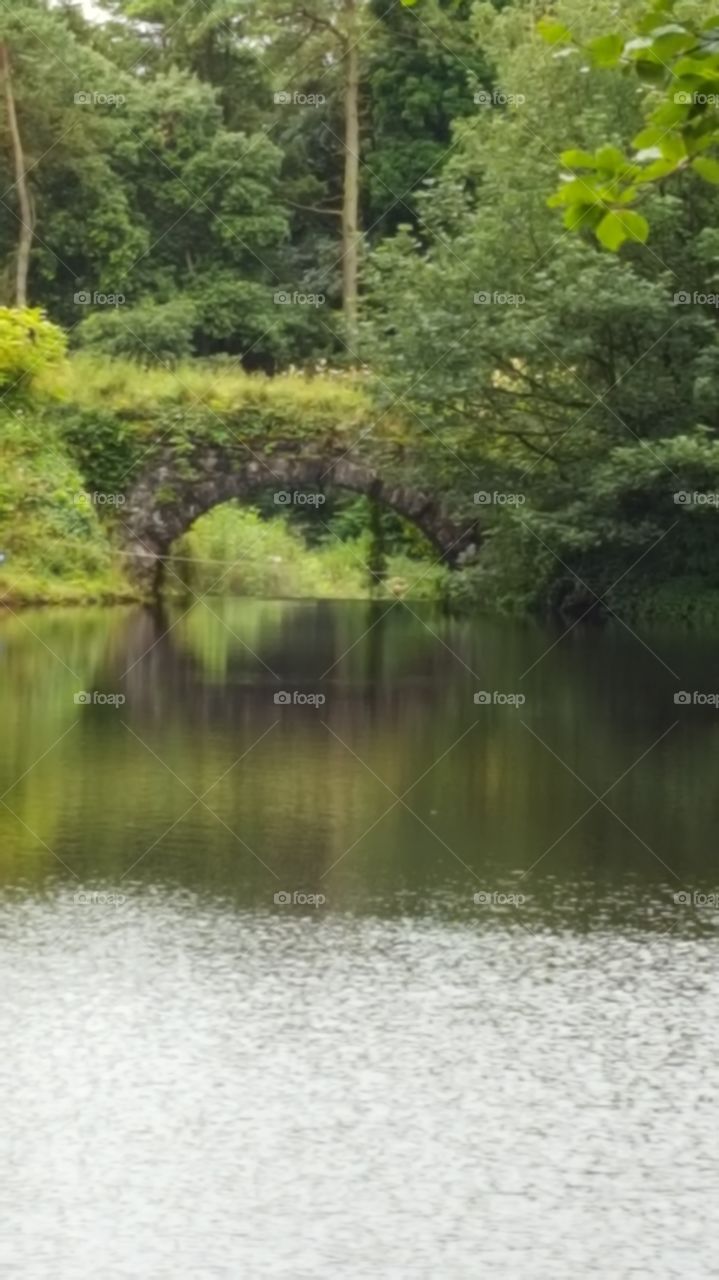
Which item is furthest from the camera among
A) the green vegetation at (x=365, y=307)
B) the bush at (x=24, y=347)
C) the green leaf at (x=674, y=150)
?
the bush at (x=24, y=347)

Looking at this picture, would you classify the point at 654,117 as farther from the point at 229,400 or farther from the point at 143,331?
the point at 143,331

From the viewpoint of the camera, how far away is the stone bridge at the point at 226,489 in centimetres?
3547

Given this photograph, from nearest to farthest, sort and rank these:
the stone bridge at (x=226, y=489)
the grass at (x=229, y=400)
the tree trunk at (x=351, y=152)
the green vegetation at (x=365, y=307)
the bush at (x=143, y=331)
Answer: the green vegetation at (x=365, y=307) < the stone bridge at (x=226, y=489) < the grass at (x=229, y=400) < the bush at (x=143, y=331) < the tree trunk at (x=351, y=152)

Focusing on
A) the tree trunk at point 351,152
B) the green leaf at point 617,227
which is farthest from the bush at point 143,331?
the green leaf at point 617,227

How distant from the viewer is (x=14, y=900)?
11.1m

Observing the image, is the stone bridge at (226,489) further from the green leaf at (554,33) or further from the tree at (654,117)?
the green leaf at (554,33)

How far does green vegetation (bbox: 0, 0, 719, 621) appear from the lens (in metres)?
31.3

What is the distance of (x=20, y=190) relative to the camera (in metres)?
44.0

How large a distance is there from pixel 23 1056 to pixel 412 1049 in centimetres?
152

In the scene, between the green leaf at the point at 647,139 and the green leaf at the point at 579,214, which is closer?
the green leaf at the point at 647,139

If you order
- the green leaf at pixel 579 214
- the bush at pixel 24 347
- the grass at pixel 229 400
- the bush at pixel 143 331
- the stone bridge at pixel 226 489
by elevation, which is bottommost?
the green leaf at pixel 579 214

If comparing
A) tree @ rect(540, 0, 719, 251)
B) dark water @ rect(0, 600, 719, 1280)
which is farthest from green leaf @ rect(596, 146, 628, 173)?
dark water @ rect(0, 600, 719, 1280)

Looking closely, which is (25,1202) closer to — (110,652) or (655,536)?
(110,652)

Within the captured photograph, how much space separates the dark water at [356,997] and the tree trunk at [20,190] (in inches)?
1020
